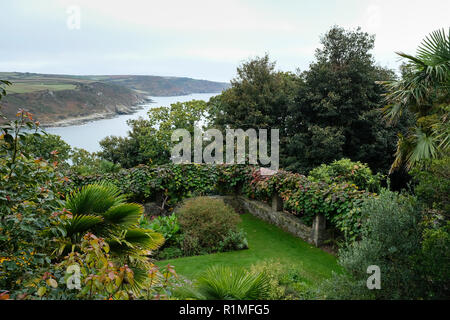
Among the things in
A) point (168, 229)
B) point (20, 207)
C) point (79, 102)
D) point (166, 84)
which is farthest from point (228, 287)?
point (166, 84)

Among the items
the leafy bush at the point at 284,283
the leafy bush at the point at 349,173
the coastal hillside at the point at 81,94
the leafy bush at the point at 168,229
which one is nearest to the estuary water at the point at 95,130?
the coastal hillside at the point at 81,94

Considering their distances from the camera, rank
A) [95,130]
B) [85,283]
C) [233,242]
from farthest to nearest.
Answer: [95,130], [233,242], [85,283]

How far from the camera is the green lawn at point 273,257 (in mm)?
6020

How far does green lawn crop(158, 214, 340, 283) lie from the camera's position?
19.7ft

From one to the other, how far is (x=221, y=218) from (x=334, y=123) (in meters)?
11.0

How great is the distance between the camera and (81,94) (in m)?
28.5

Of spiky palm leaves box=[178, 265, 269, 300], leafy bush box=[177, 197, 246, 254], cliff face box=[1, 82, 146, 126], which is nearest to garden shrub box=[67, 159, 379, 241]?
leafy bush box=[177, 197, 246, 254]

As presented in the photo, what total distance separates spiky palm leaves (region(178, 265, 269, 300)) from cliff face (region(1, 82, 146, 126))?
12272 mm

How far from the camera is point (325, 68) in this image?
52.7 feet

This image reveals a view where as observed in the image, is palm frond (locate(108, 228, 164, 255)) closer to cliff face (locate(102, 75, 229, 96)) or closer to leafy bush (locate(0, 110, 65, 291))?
leafy bush (locate(0, 110, 65, 291))

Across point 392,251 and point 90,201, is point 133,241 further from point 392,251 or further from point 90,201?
point 392,251

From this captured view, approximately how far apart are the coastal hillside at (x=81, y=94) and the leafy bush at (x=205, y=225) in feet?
14.7

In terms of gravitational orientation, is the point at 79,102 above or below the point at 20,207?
above

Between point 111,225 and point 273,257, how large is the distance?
11.6 feet
